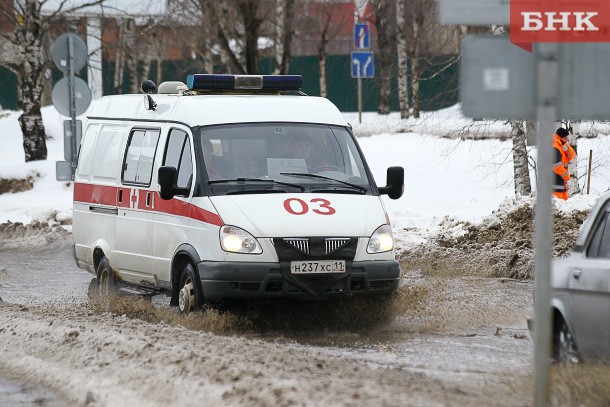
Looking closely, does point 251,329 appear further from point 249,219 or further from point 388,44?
point 388,44

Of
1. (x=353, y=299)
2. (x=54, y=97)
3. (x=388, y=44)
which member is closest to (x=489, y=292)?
(x=353, y=299)

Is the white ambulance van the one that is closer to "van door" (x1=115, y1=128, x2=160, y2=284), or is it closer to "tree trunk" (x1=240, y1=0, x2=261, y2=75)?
"van door" (x1=115, y1=128, x2=160, y2=284)

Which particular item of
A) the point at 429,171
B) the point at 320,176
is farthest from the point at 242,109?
the point at 429,171

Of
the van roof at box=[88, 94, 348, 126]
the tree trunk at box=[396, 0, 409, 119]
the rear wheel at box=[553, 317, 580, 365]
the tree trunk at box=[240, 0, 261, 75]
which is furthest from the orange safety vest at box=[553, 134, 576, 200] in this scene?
the tree trunk at box=[396, 0, 409, 119]

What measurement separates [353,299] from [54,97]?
32.9 feet

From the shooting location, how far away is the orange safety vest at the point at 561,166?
62.9ft

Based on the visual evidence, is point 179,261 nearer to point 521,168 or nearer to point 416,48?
point 521,168

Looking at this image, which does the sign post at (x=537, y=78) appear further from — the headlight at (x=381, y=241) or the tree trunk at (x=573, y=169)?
the tree trunk at (x=573, y=169)

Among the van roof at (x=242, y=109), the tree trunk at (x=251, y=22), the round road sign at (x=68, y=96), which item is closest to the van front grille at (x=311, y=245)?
the van roof at (x=242, y=109)

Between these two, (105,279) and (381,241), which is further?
(105,279)

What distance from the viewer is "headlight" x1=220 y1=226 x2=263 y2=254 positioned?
10.5 metres

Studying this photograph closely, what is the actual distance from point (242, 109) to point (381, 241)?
188 centimetres

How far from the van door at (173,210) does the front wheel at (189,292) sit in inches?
10.8

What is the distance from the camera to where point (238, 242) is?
10.5 m
